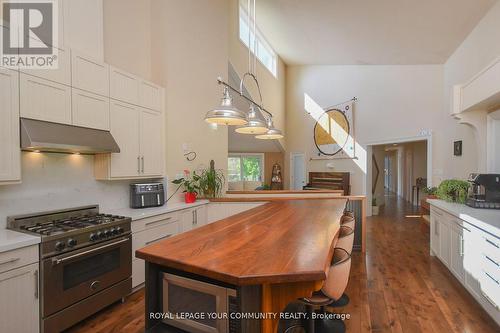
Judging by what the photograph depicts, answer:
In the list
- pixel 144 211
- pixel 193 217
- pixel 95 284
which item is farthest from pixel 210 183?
pixel 95 284

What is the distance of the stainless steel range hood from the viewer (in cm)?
214

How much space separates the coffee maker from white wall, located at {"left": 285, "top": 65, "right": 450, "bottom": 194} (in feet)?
4.81

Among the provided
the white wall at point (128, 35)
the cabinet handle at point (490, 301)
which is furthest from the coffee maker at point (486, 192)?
the white wall at point (128, 35)

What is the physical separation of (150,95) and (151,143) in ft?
2.01

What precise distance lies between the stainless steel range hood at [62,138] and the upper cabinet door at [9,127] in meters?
0.06

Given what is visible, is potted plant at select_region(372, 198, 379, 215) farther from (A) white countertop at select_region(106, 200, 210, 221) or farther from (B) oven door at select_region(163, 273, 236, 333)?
(B) oven door at select_region(163, 273, 236, 333)

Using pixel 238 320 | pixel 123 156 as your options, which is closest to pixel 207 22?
pixel 123 156

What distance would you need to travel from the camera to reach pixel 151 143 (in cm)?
348

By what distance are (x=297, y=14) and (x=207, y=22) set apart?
1.65m

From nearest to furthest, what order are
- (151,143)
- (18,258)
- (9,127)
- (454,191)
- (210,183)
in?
(18,258), (9,127), (151,143), (454,191), (210,183)

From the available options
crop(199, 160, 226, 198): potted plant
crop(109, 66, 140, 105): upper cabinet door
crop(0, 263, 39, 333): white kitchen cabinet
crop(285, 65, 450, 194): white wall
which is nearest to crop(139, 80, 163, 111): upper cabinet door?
crop(109, 66, 140, 105): upper cabinet door

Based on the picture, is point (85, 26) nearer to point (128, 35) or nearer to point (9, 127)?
point (128, 35)

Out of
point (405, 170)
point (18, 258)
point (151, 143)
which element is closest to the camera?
point (18, 258)

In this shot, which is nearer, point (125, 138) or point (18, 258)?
point (18, 258)
